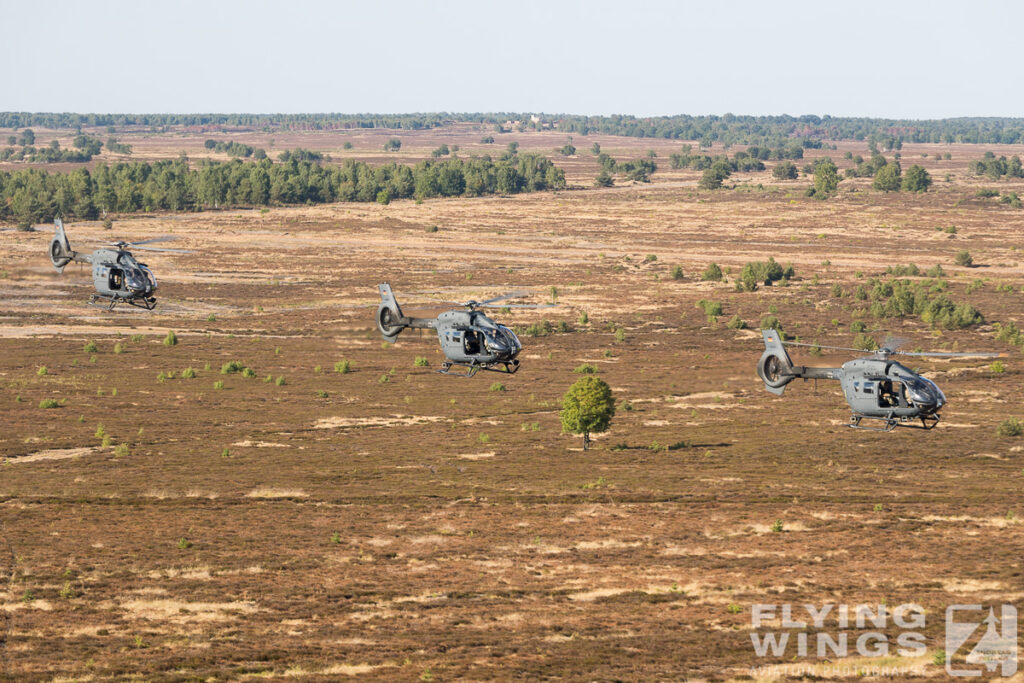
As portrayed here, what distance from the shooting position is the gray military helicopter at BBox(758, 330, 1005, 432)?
146ft

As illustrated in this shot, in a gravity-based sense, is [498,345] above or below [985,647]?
above

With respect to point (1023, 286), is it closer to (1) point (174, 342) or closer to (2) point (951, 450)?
(2) point (951, 450)

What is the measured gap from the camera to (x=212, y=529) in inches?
2244

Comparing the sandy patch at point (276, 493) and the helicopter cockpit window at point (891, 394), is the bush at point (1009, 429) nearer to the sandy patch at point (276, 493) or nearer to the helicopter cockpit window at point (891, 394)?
the helicopter cockpit window at point (891, 394)

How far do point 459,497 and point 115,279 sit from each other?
67.4 ft

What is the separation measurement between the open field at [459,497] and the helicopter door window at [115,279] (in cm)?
1184

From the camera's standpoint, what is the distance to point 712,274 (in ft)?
450

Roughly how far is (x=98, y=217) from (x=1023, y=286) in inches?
5301

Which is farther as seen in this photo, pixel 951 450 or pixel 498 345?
pixel 951 450

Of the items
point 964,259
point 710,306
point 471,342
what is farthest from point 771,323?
point 471,342

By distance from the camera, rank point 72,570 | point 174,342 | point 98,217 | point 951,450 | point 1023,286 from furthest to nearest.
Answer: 1. point 98,217
2. point 1023,286
3. point 174,342
4. point 951,450
5. point 72,570

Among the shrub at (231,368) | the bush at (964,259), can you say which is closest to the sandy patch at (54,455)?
the shrub at (231,368)

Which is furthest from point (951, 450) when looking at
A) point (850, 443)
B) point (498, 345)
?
point (498, 345)

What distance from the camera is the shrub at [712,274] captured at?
13688 cm
